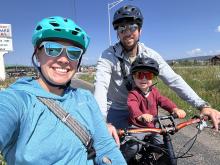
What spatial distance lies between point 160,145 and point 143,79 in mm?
713

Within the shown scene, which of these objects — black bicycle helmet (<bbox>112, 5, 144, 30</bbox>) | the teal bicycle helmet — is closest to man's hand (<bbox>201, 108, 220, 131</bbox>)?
black bicycle helmet (<bbox>112, 5, 144, 30</bbox>)

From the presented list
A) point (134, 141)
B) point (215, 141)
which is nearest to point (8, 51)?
point (215, 141)

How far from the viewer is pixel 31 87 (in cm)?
198

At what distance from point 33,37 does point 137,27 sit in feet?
5.96

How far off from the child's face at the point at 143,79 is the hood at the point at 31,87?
4.91ft

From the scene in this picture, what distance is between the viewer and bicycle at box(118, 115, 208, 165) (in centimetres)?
293

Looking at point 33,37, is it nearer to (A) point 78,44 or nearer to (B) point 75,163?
(A) point 78,44

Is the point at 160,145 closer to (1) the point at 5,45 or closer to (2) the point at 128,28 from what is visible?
(2) the point at 128,28

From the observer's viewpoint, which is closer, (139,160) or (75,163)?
(75,163)

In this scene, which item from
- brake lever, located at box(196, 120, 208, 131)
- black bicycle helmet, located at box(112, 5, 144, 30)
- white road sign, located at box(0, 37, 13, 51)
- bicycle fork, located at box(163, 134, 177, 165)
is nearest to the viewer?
bicycle fork, located at box(163, 134, 177, 165)

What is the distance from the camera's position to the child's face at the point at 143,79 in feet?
11.3

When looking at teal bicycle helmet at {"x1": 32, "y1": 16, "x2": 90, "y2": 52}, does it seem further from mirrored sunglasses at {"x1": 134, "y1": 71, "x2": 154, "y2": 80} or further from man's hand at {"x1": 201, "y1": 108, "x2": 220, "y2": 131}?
man's hand at {"x1": 201, "y1": 108, "x2": 220, "y2": 131}

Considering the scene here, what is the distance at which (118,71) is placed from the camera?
12.5 feet

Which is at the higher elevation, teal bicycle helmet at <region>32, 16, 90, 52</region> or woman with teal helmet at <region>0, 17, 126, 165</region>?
teal bicycle helmet at <region>32, 16, 90, 52</region>
